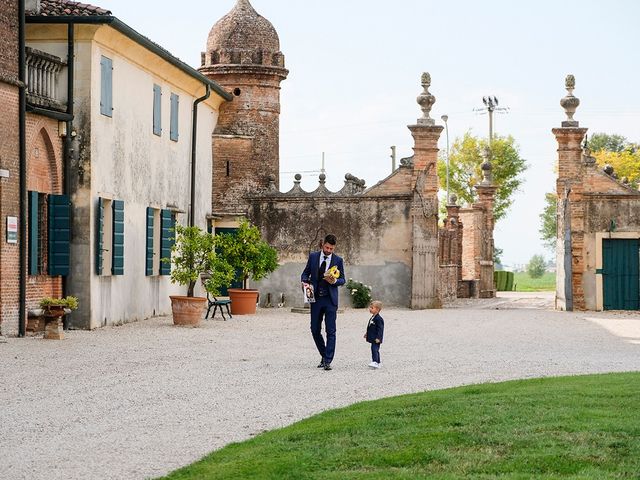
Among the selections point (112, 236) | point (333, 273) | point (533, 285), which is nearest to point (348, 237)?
point (112, 236)

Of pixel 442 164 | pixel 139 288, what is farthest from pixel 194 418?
pixel 442 164

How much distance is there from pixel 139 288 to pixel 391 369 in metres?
12.3

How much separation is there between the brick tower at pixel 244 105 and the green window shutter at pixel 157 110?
8.92 meters

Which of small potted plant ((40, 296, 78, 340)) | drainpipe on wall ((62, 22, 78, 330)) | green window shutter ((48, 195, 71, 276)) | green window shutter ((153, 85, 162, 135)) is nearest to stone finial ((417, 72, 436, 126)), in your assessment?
green window shutter ((153, 85, 162, 135))

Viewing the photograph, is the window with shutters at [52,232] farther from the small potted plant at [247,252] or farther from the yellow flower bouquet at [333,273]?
the yellow flower bouquet at [333,273]

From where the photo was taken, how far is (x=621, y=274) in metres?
34.6

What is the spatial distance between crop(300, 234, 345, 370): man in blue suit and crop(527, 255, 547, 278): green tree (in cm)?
11287

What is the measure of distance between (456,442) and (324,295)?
7.70 metres

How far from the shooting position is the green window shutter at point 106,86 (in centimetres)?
2561

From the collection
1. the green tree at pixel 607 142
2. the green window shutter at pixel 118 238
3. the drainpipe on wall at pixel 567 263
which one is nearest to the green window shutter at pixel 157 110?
the green window shutter at pixel 118 238

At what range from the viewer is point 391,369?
17.4m

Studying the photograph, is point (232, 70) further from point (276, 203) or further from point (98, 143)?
point (98, 143)

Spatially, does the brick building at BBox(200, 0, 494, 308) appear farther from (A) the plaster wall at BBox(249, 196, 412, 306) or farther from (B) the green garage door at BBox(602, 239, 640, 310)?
(B) the green garage door at BBox(602, 239, 640, 310)

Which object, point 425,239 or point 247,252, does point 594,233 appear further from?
point 247,252
